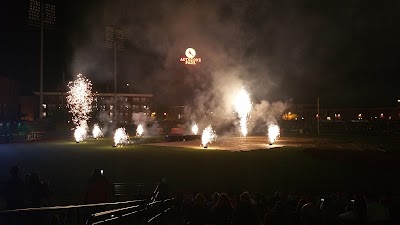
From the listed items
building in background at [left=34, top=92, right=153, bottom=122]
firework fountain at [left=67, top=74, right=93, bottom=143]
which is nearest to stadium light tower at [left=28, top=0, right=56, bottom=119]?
firework fountain at [left=67, top=74, right=93, bottom=143]

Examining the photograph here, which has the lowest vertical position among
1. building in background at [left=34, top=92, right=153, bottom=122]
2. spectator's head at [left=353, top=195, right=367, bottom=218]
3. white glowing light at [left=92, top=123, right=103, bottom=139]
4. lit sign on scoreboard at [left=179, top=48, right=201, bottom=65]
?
spectator's head at [left=353, top=195, right=367, bottom=218]

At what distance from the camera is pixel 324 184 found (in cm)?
1852

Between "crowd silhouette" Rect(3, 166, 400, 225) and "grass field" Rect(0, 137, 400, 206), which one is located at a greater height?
"crowd silhouette" Rect(3, 166, 400, 225)

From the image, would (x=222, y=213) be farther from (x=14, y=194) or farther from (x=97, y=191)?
(x=14, y=194)

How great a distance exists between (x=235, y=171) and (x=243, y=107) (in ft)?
160

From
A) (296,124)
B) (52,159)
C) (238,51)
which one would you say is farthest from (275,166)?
(296,124)

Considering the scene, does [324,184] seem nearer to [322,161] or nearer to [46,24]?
[322,161]

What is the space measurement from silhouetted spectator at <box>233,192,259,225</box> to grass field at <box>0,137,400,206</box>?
8.20 meters

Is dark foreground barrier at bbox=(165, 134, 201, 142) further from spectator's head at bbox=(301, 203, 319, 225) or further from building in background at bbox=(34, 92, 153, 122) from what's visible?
building in background at bbox=(34, 92, 153, 122)

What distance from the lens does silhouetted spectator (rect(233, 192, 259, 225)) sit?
7.69 m

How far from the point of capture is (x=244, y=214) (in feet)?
25.3

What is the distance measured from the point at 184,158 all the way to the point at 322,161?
9.63m

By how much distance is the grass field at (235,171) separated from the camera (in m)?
18.0

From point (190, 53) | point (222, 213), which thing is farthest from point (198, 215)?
point (190, 53)
